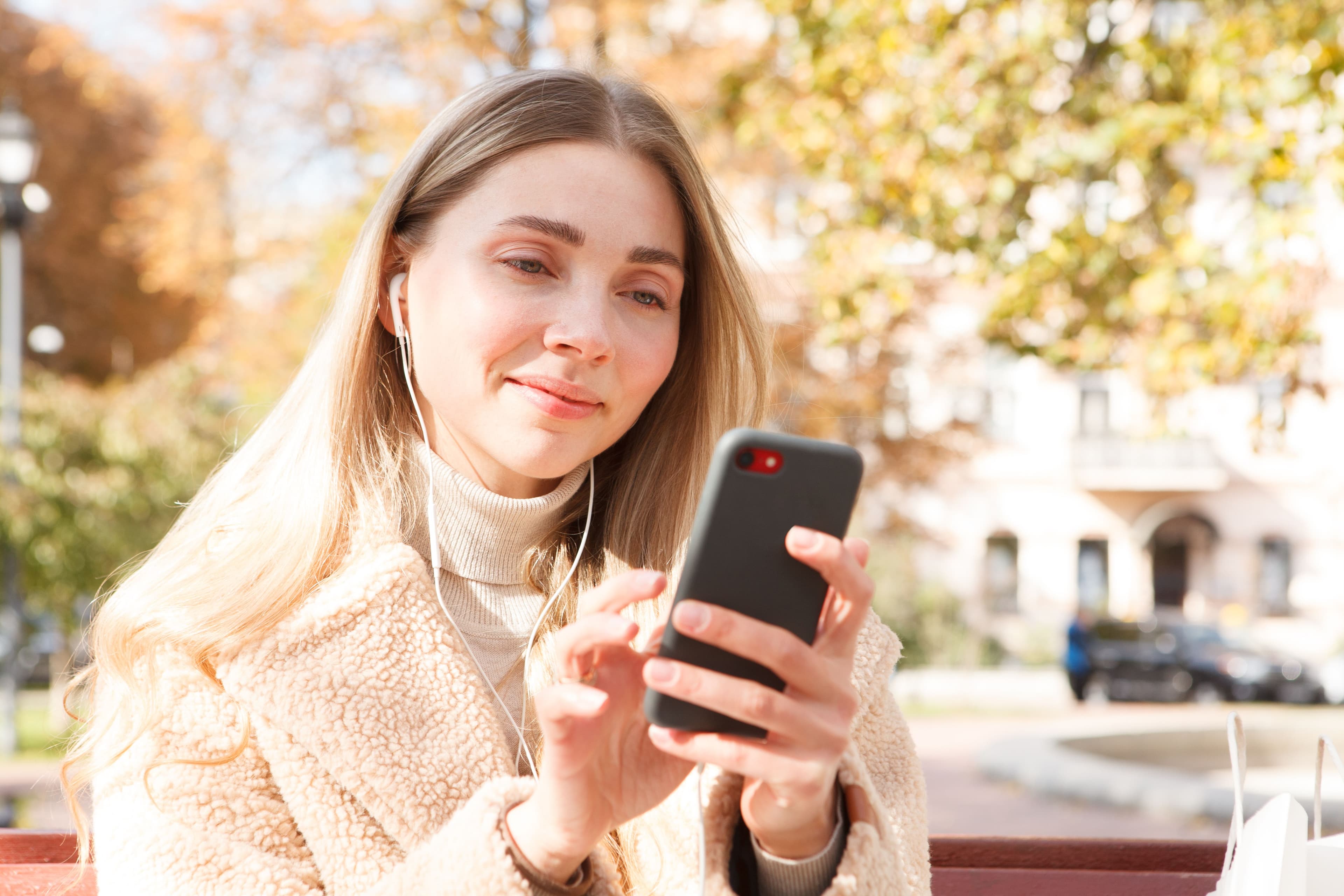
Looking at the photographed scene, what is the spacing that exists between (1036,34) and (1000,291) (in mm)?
1410

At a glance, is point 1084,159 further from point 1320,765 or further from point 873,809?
point 873,809

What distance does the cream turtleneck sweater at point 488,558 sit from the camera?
6.75 feet

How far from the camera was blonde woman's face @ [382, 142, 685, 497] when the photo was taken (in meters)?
1.86

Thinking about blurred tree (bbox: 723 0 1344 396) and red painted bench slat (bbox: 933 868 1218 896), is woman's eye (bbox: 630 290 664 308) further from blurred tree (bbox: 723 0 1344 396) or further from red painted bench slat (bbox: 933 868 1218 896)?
blurred tree (bbox: 723 0 1344 396)

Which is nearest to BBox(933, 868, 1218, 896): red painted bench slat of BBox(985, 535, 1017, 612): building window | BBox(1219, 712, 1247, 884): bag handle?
BBox(1219, 712, 1247, 884): bag handle

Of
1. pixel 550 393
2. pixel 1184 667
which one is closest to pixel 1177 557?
pixel 1184 667

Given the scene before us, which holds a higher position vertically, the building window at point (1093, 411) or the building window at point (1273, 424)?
the building window at point (1093, 411)

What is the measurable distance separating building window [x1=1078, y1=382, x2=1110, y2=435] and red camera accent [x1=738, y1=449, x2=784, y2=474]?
3051 cm

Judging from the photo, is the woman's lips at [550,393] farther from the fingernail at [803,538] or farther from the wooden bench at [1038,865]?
the wooden bench at [1038,865]

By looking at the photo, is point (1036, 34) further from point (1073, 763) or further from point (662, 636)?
point (662, 636)

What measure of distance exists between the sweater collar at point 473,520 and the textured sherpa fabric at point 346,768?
12cm

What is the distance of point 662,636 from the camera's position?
132cm

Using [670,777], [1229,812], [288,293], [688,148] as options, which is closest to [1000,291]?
[1229,812]

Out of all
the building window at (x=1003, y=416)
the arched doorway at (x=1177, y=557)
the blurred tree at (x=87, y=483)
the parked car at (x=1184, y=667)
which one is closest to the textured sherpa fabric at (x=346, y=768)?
the blurred tree at (x=87, y=483)
